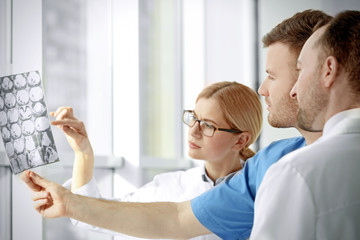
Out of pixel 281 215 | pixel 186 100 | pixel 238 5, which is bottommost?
pixel 281 215

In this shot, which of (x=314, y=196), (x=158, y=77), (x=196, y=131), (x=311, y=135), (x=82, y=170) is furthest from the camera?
(x=158, y=77)

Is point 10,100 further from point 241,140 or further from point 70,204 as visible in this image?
point 241,140

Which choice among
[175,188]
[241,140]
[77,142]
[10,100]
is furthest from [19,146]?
[241,140]

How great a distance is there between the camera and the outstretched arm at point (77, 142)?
50.5 inches

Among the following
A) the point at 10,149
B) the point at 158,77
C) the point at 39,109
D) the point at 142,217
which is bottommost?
the point at 142,217

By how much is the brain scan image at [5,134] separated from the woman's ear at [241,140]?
83 centimetres

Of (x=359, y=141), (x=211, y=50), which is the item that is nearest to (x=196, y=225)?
(x=359, y=141)

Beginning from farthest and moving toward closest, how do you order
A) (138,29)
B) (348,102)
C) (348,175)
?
(138,29) → (348,102) → (348,175)

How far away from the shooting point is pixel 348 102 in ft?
2.96

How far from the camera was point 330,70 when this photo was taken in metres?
0.91

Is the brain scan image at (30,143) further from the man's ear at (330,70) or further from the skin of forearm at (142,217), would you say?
the man's ear at (330,70)

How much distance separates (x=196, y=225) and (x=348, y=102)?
0.64 m

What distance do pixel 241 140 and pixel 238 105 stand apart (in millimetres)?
135

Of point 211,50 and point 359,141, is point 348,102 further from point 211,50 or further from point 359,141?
point 211,50
